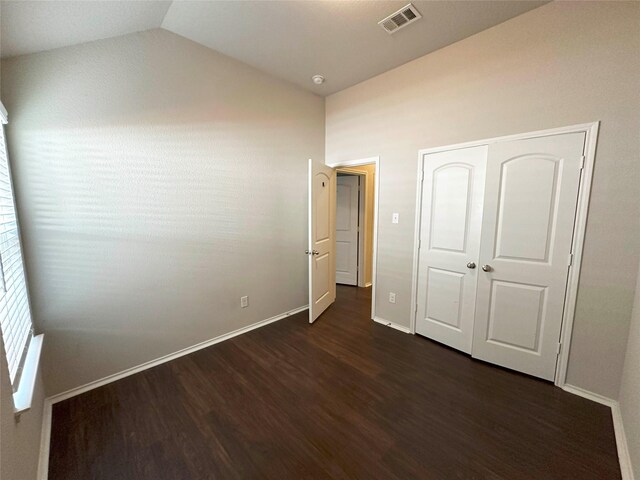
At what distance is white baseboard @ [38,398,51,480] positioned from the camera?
139 centimetres

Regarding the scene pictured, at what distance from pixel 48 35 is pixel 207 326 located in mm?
2435

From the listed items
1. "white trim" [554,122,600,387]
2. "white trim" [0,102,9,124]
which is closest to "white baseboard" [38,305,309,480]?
"white trim" [0,102,9,124]

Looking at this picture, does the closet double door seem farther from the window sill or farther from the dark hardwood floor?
the window sill

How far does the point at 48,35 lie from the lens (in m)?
1.61

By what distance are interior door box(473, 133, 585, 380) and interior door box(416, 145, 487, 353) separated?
9cm

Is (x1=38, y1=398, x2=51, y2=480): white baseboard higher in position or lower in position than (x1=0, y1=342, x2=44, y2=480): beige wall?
lower

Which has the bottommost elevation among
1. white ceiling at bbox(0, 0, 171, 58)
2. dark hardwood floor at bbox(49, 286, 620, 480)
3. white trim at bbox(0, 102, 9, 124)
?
dark hardwood floor at bbox(49, 286, 620, 480)

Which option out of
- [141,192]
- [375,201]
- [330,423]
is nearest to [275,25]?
[141,192]

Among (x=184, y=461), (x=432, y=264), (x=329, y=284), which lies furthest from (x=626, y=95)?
(x=184, y=461)

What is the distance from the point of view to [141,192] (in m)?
2.16

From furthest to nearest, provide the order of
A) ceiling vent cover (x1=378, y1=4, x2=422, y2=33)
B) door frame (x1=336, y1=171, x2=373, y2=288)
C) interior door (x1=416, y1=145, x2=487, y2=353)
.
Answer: door frame (x1=336, y1=171, x2=373, y2=288)
interior door (x1=416, y1=145, x2=487, y2=353)
ceiling vent cover (x1=378, y1=4, x2=422, y2=33)

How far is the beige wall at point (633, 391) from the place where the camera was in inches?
53.7

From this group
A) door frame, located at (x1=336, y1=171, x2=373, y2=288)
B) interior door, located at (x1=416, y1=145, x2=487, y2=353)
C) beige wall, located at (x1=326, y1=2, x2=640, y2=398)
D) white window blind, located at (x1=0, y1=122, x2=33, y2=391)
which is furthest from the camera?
door frame, located at (x1=336, y1=171, x2=373, y2=288)

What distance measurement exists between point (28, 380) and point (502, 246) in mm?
3228
